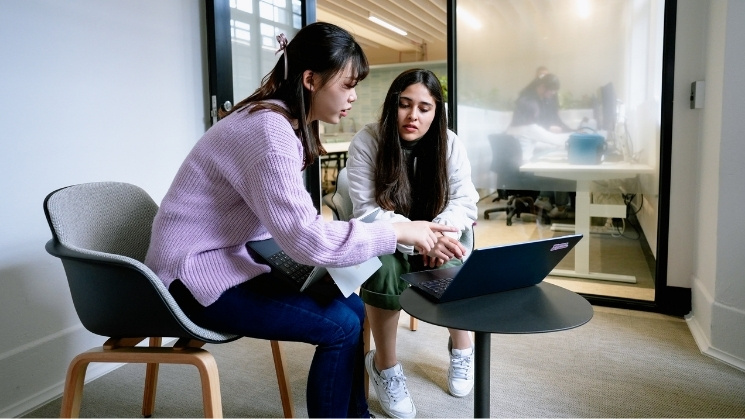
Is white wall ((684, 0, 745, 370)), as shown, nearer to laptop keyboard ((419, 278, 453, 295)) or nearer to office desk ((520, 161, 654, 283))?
office desk ((520, 161, 654, 283))

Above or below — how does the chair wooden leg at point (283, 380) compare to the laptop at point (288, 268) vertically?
below

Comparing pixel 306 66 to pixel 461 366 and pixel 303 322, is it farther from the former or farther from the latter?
pixel 461 366

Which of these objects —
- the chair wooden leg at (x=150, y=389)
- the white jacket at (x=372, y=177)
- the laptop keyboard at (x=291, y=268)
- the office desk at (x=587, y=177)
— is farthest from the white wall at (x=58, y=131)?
the office desk at (x=587, y=177)

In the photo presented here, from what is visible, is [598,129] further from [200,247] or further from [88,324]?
[88,324]

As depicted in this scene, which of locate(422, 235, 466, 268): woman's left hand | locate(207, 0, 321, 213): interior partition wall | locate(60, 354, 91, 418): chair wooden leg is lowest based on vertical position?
locate(60, 354, 91, 418): chair wooden leg

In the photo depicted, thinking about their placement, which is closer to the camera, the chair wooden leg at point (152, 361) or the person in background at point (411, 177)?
the chair wooden leg at point (152, 361)

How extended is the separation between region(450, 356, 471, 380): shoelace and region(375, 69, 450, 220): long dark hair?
0.49 metres

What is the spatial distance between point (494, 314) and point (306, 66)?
0.68 m

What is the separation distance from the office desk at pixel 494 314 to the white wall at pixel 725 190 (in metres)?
1.18

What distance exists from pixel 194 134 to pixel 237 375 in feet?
3.70

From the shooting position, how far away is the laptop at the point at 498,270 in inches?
41.8

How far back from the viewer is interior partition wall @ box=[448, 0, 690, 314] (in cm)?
250

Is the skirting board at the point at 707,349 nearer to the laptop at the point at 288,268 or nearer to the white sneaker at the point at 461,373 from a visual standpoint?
the white sneaker at the point at 461,373

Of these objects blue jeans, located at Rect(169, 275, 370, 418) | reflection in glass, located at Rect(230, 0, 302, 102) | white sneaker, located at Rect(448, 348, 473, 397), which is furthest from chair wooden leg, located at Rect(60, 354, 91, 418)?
reflection in glass, located at Rect(230, 0, 302, 102)
